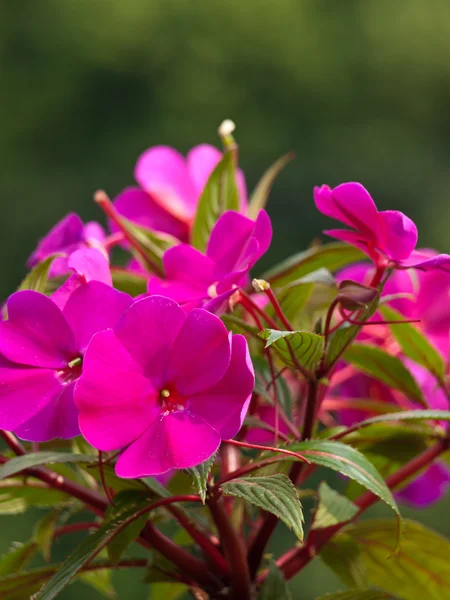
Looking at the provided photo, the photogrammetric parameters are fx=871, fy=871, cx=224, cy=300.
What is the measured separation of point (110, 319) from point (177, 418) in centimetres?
3

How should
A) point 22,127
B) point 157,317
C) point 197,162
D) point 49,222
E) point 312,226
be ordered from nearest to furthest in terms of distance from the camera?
point 157,317 < point 197,162 < point 312,226 < point 49,222 < point 22,127

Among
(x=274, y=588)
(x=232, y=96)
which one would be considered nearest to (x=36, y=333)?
(x=274, y=588)

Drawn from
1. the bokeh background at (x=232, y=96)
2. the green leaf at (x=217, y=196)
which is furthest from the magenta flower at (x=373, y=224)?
the bokeh background at (x=232, y=96)

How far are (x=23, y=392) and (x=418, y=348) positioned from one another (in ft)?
0.56

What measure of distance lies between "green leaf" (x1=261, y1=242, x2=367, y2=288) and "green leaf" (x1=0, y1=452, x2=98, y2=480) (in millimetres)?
106

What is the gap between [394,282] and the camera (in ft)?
1.24

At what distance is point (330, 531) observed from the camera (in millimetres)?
312

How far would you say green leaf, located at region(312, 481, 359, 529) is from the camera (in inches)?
11.4

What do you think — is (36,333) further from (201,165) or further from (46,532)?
(201,165)

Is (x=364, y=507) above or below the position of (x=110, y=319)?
below

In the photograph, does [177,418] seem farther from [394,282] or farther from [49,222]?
[49,222]

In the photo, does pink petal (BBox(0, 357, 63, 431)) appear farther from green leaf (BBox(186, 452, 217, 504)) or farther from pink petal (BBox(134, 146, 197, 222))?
pink petal (BBox(134, 146, 197, 222))

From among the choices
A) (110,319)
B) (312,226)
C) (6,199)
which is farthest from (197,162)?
(6,199)

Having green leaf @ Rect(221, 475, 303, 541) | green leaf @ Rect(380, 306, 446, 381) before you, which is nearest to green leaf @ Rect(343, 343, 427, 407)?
green leaf @ Rect(380, 306, 446, 381)
